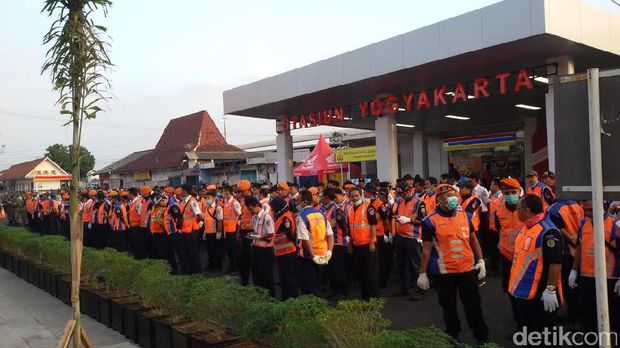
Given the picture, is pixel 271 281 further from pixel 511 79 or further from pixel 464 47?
pixel 511 79

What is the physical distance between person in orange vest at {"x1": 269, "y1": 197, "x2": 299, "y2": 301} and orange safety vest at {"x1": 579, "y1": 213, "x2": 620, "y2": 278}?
3.58 metres

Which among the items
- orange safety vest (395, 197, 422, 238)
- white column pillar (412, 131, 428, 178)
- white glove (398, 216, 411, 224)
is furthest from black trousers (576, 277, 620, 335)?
white column pillar (412, 131, 428, 178)

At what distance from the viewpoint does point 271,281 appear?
26.0 ft

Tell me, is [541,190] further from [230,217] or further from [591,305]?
[230,217]

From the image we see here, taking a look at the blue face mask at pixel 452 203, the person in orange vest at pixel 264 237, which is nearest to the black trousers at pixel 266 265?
the person in orange vest at pixel 264 237

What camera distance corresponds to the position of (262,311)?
4902 mm

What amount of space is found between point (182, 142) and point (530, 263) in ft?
117

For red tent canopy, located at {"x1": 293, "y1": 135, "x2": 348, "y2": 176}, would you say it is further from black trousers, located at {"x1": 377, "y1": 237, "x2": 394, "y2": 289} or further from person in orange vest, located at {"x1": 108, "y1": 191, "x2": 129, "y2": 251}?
black trousers, located at {"x1": 377, "y1": 237, "x2": 394, "y2": 289}

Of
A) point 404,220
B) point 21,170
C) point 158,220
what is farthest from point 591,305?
point 21,170

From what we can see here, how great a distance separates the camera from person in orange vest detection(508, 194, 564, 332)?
4.52 metres

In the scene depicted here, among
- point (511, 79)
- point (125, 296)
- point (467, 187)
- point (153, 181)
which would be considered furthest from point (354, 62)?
point (153, 181)

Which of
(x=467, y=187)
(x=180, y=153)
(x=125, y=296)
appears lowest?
(x=125, y=296)

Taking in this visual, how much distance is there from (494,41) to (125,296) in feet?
28.1

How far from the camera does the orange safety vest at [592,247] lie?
5102 mm
